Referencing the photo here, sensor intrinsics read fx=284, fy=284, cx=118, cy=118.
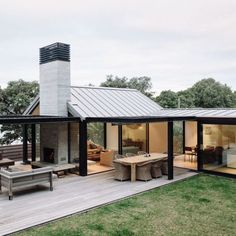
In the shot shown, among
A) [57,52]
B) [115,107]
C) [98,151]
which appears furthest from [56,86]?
[98,151]

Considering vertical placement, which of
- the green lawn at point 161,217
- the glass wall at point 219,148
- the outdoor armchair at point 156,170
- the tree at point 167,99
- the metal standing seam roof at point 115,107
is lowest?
the green lawn at point 161,217

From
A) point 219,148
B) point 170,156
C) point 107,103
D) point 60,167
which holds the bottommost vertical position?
point 60,167

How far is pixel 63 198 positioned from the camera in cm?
873

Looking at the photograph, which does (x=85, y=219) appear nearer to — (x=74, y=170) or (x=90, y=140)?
(x=74, y=170)

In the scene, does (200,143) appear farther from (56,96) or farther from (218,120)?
(56,96)

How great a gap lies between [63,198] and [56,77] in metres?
5.70

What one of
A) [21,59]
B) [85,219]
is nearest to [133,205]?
[85,219]

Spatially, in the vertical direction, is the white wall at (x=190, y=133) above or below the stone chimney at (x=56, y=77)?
below

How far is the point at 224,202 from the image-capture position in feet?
27.4

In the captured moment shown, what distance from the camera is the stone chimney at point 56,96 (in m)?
12.3

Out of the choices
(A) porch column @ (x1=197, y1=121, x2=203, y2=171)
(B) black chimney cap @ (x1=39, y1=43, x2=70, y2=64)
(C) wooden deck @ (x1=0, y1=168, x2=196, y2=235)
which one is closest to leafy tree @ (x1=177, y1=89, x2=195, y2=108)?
(A) porch column @ (x1=197, y1=121, x2=203, y2=171)

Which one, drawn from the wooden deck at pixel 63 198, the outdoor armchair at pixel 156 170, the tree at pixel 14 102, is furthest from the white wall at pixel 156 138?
the tree at pixel 14 102

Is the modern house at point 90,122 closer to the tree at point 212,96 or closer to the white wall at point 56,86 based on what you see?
the white wall at point 56,86

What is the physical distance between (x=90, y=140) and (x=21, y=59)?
11252 mm
